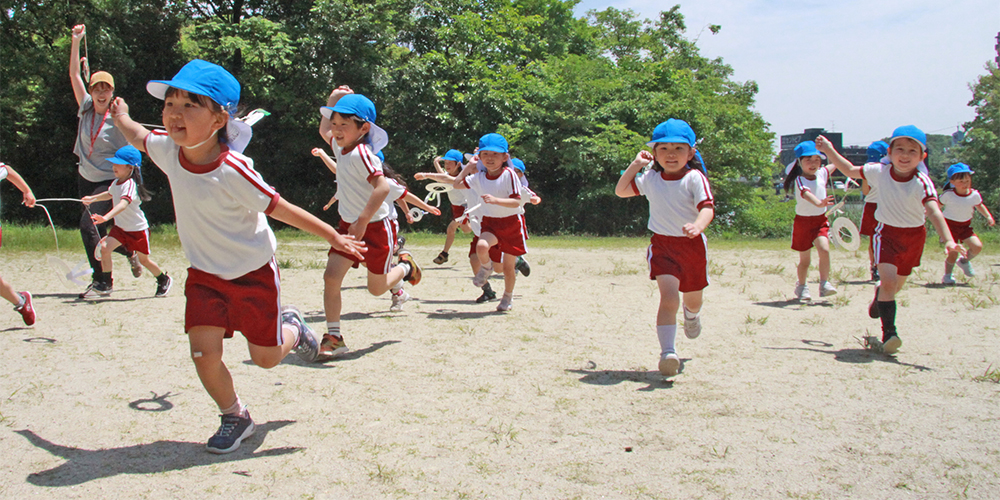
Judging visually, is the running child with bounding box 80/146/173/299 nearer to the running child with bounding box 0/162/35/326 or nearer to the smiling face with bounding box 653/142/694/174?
the running child with bounding box 0/162/35/326

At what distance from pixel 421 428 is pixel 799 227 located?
20.6ft

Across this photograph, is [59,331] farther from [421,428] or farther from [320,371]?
[421,428]

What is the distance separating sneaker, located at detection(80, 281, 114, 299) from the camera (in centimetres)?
783

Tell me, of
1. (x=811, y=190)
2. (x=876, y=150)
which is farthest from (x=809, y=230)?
(x=876, y=150)

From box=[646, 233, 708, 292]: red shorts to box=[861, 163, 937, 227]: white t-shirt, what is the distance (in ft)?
6.20

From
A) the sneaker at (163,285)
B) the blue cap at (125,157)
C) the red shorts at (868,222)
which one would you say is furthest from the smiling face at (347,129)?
the red shorts at (868,222)

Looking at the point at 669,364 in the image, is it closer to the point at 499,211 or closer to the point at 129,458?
the point at 129,458

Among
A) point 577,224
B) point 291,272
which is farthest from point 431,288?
point 577,224

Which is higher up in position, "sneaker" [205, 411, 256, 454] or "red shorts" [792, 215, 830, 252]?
"red shorts" [792, 215, 830, 252]

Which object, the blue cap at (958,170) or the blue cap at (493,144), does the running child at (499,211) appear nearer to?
the blue cap at (493,144)

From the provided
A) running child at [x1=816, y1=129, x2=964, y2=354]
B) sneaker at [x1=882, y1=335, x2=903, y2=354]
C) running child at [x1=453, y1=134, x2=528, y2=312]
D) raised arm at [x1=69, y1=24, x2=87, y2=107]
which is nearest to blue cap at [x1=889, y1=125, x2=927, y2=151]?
running child at [x1=816, y1=129, x2=964, y2=354]

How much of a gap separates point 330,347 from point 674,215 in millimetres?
2626

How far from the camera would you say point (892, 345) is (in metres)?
5.59

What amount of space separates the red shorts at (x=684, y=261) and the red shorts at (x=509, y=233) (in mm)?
2660
